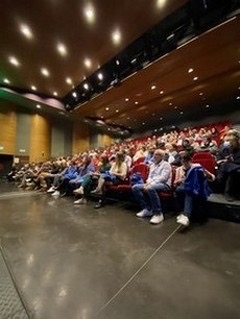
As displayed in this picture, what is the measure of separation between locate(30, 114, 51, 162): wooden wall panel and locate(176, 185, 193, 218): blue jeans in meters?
11.6

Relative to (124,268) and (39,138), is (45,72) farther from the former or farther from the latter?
(124,268)

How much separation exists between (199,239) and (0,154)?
40.4 ft

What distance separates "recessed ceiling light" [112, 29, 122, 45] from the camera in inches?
244

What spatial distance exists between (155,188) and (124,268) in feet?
4.81

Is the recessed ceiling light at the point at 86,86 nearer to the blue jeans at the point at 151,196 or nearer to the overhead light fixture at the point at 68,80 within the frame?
the overhead light fixture at the point at 68,80

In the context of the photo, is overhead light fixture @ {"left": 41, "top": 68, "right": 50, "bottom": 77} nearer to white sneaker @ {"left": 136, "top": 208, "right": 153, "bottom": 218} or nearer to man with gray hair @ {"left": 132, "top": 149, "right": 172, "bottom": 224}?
man with gray hair @ {"left": 132, "top": 149, "right": 172, "bottom": 224}

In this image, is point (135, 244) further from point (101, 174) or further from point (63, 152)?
point (63, 152)

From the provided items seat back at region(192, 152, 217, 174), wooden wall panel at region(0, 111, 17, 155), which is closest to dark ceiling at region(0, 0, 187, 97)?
seat back at region(192, 152, 217, 174)

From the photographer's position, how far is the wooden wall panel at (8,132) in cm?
1228

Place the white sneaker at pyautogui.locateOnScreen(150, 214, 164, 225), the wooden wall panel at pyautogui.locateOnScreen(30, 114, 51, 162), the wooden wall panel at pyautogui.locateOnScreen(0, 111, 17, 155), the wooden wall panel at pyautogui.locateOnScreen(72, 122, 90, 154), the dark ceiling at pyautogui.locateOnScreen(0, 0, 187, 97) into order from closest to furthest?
1. the white sneaker at pyautogui.locateOnScreen(150, 214, 164, 225)
2. the dark ceiling at pyautogui.locateOnScreen(0, 0, 187, 97)
3. the wooden wall panel at pyautogui.locateOnScreen(0, 111, 17, 155)
4. the wooden wall panel at pyautogui.locateOnScreen(30, 114, 51, 162)
5. the wooden wall panel at pyautogui.locateOnScreen(72, 122, 90, 154)

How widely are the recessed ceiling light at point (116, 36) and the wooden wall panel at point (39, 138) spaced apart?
27.9ft

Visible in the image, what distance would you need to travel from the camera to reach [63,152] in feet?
50.0

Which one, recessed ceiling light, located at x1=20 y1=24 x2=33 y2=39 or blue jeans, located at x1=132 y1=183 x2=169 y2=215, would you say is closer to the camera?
blue jeans, located at x1=132 y1=183 x2=169 y2=215

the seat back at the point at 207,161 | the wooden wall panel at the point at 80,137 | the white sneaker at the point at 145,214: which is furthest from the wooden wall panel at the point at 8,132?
the seat back at the point at 207,161
